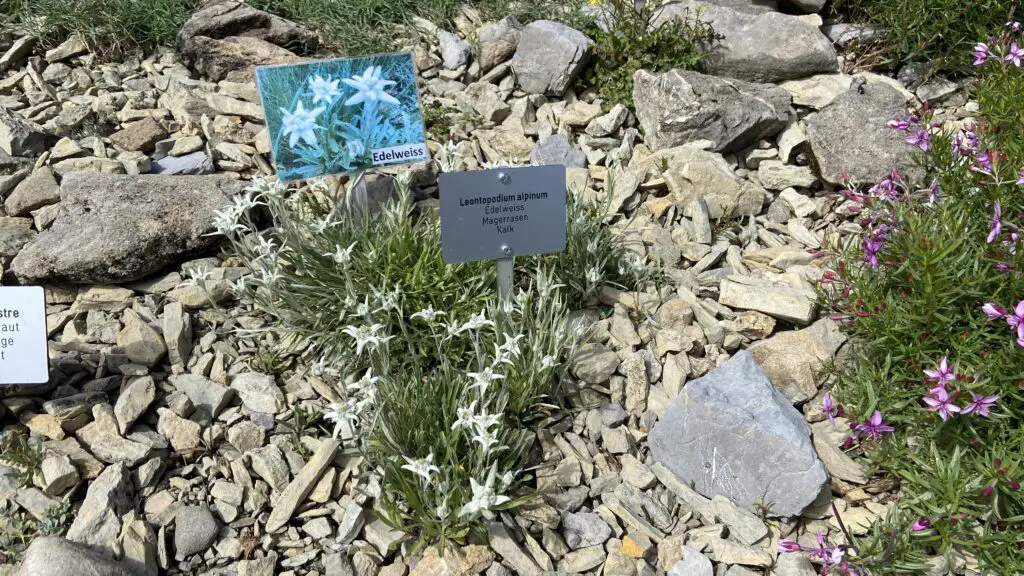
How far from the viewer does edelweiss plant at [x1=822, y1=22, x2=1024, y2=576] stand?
2.54 m

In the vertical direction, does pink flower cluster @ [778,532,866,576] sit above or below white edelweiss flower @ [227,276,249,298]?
below

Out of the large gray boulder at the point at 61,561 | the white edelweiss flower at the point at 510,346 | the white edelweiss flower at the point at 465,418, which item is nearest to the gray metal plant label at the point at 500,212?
the white edelweiss flower at the point at 510,346

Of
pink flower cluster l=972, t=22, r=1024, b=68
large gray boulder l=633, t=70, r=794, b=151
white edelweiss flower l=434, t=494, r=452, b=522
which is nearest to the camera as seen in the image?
white edelweiss flower l=434, t=494, r=452, b=522

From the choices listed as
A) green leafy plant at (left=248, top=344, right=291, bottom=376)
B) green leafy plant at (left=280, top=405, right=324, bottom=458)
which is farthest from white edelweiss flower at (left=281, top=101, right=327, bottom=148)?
green leafy plant at (left=280, top=405, right=324, bottom=458)

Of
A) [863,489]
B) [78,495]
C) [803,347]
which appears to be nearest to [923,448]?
[863,489]

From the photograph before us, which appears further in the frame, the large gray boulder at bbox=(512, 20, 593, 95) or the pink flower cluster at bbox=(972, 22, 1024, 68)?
the large gray boulder at bbox=(512, 20, 593, 95)

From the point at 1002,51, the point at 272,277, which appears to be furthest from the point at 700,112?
the point at 272,277

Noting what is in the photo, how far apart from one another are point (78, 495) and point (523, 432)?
5.29 feet

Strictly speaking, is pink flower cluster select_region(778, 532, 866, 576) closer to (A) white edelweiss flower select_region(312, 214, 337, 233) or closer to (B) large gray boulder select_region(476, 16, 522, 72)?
(A) white edelweiss flower select_region(312, 214, 337, 233)

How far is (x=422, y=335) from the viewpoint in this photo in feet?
10.7

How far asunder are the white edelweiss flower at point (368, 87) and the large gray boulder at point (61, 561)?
7.04 feet

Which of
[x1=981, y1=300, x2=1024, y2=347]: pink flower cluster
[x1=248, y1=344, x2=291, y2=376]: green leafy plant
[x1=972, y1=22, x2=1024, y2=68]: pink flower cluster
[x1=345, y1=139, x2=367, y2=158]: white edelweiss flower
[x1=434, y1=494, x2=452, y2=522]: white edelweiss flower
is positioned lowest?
[x1=248, y1=344, x2=291, y2=376]: green leafy plant

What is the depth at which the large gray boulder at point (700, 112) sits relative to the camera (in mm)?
4535

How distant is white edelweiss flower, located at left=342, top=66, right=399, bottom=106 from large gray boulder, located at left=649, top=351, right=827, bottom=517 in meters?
A: 1.93
